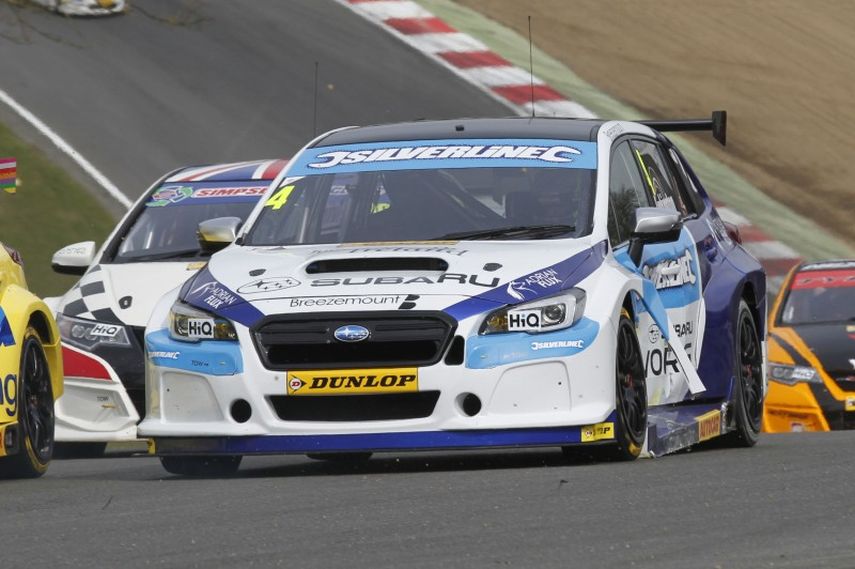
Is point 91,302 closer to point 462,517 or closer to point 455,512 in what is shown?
point 455,512

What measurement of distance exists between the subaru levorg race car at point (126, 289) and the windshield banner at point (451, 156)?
202cm

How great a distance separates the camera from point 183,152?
22.5 m

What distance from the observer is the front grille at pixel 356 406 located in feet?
27.1

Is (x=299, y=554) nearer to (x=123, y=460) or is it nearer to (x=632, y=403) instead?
(x=632, y=403)

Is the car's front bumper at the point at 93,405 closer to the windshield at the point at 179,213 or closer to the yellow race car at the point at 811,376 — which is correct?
the windshield at the point at 179,213

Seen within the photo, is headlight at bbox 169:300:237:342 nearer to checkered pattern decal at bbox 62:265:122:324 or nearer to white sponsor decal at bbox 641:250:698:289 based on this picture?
white sponsor decal at bbox 641:250:698:289

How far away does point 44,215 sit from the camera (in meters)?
20.0

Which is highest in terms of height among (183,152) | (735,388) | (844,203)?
(735,388)

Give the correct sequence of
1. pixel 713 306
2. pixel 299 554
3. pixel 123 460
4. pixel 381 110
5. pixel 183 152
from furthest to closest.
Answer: pixel 381 110 < pixel 183 152 < pixel 123 460 < pixel 713 306 < pixel 299 554

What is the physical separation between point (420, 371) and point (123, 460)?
377 cm

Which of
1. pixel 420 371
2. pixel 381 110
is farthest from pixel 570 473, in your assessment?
pixel 381 110

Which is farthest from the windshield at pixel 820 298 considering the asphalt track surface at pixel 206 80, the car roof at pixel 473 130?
the asphalt track surface at pixel 206 80

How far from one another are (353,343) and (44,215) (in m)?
12.2

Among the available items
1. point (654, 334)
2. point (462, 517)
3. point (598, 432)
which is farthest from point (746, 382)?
point (462, 517)
